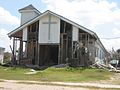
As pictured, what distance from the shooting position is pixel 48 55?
44281 millimetres

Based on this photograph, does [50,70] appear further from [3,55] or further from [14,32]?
[3,55]

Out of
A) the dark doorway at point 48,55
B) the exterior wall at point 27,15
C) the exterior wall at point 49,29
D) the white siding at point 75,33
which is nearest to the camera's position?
the white siding at point 75,33

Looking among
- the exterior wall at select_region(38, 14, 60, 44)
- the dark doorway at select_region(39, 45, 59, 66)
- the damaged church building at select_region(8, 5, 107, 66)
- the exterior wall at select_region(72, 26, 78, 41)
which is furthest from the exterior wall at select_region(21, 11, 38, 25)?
the exterior wall at select_region(72, 26, 78, 41)

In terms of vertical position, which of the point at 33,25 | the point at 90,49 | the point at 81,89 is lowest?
the point at 81,89

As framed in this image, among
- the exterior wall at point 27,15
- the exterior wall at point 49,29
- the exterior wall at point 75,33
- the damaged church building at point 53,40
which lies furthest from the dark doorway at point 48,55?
the exterior wall at point 27,15

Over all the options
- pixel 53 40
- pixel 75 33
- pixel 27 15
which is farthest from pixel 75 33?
pixel 27 15

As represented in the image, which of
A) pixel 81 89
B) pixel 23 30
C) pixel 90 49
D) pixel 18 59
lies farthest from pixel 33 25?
pixel 81 89

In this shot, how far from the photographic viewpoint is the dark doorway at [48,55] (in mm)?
42562

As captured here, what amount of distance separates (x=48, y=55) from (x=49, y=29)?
4987mm

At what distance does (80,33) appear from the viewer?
40.0 meters

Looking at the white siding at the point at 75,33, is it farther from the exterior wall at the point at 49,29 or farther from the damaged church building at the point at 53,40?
the exterior wall at the point at 49,29

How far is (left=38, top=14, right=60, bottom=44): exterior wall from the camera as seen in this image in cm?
4028

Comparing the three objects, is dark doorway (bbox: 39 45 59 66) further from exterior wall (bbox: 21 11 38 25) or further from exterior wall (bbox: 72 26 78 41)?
exterior wall (bbox: 21 11 38 25)

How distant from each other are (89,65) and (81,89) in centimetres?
2056
